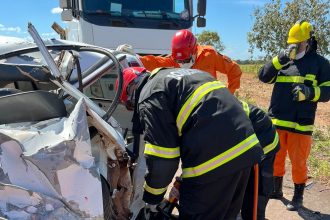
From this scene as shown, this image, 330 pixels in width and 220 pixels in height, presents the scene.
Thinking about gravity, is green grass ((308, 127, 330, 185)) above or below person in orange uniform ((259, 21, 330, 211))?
below

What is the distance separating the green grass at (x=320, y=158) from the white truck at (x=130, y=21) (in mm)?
2543

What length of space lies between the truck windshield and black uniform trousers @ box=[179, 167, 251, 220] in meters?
3.94

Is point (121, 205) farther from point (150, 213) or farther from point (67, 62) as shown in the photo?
point (67, 62)

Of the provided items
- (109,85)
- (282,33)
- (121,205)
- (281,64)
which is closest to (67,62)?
(109,85)

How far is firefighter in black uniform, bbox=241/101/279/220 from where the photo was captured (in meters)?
2.94

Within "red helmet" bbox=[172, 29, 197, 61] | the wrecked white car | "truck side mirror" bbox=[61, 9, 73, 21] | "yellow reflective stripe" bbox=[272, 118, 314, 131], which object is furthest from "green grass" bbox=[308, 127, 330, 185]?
"truck side mirror" bbox=[61, 9, 73, 21]

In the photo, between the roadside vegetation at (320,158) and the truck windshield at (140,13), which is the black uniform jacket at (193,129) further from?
the truck windshield at (140,13)

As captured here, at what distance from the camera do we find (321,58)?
3.95 m

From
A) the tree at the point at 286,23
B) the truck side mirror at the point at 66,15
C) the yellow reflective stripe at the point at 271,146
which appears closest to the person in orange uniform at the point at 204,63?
the yellow reflective stripe at the point at 271,146

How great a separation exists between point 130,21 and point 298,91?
2.97 metres

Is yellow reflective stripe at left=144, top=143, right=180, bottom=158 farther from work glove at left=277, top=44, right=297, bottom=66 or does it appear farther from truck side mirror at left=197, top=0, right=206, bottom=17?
truck side mirror at left=197, top=0, right=206, bottom=17

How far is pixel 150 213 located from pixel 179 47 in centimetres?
179

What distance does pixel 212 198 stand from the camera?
7.84 ft

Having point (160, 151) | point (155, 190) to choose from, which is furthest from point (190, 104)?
point (155, 190)
